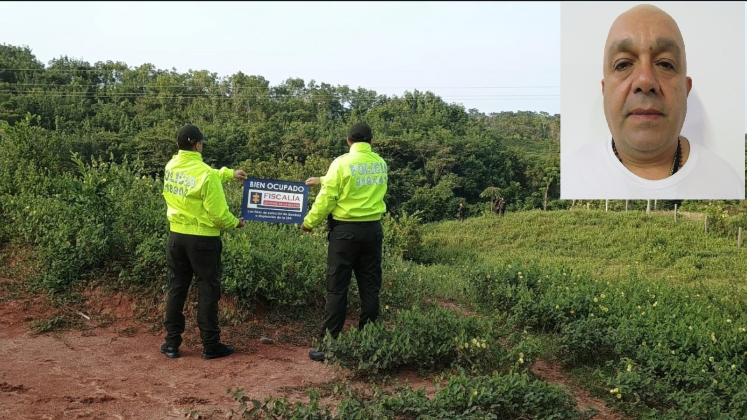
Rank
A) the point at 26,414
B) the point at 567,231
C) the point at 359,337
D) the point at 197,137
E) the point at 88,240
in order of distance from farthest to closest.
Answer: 1. the point at 567,231
2. the point at 88,240
3. the point at 197,137
4. the point at 359,337
5. the point at 26,414

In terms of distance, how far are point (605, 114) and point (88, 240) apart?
5511 millimetres

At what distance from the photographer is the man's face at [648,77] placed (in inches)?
261

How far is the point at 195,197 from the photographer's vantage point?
170 inches

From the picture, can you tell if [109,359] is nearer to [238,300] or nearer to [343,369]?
[238,300]

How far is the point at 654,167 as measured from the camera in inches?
271

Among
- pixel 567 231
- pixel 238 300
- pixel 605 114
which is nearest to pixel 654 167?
pixel 605 114

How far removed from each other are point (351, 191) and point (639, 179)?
3.98 meters

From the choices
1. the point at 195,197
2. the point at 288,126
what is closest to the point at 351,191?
the point at 195,197

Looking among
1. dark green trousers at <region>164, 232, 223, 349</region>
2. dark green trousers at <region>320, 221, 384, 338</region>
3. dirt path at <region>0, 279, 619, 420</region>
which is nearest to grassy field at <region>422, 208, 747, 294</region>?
dark green trousers at <region>320, 221, 384, 338</region>

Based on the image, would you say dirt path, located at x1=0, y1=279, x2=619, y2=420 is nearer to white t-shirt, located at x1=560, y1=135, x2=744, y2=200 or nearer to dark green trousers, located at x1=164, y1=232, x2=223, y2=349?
dark green trousers, located at x1=164, y1=232, x2=223, y2=349

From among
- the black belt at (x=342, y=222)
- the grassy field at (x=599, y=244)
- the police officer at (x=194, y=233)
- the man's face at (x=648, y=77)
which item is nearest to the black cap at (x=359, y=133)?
the black belt at (x=342, y=222)

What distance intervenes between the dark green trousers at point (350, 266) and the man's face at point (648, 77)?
3.71 meters

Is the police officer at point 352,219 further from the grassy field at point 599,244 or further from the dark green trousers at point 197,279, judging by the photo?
the grassy field at point 599,244

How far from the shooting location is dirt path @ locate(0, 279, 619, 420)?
3.57 m
